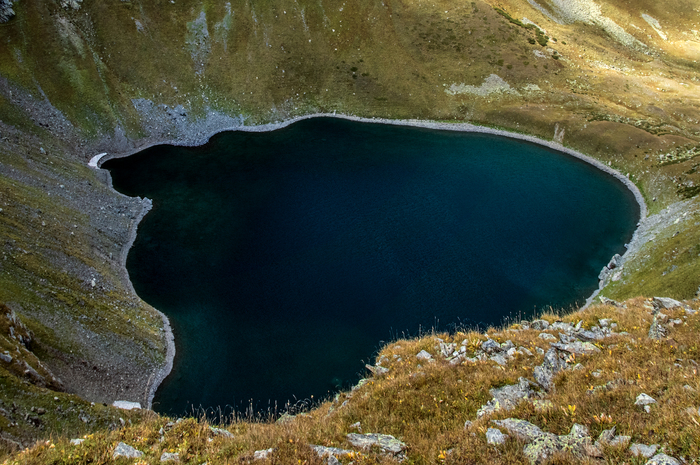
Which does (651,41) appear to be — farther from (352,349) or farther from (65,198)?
(65,198)

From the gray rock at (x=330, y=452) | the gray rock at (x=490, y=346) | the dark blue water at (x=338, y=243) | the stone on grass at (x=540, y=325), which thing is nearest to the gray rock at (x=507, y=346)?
the gray rock at (x=490, y=346)

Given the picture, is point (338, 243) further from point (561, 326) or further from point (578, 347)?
point (578, 347)

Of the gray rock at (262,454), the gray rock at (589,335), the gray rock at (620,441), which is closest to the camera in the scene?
the gray rock at (620,441)

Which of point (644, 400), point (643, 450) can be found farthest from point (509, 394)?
point (643, 450)

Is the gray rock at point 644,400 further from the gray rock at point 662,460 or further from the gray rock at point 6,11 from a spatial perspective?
the gray rock at point 6,11

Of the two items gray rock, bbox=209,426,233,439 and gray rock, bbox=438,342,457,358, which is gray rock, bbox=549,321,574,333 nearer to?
gray rock, bbox=438,342,457,358

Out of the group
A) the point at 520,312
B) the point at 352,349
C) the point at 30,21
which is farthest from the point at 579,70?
the point at 30,21
